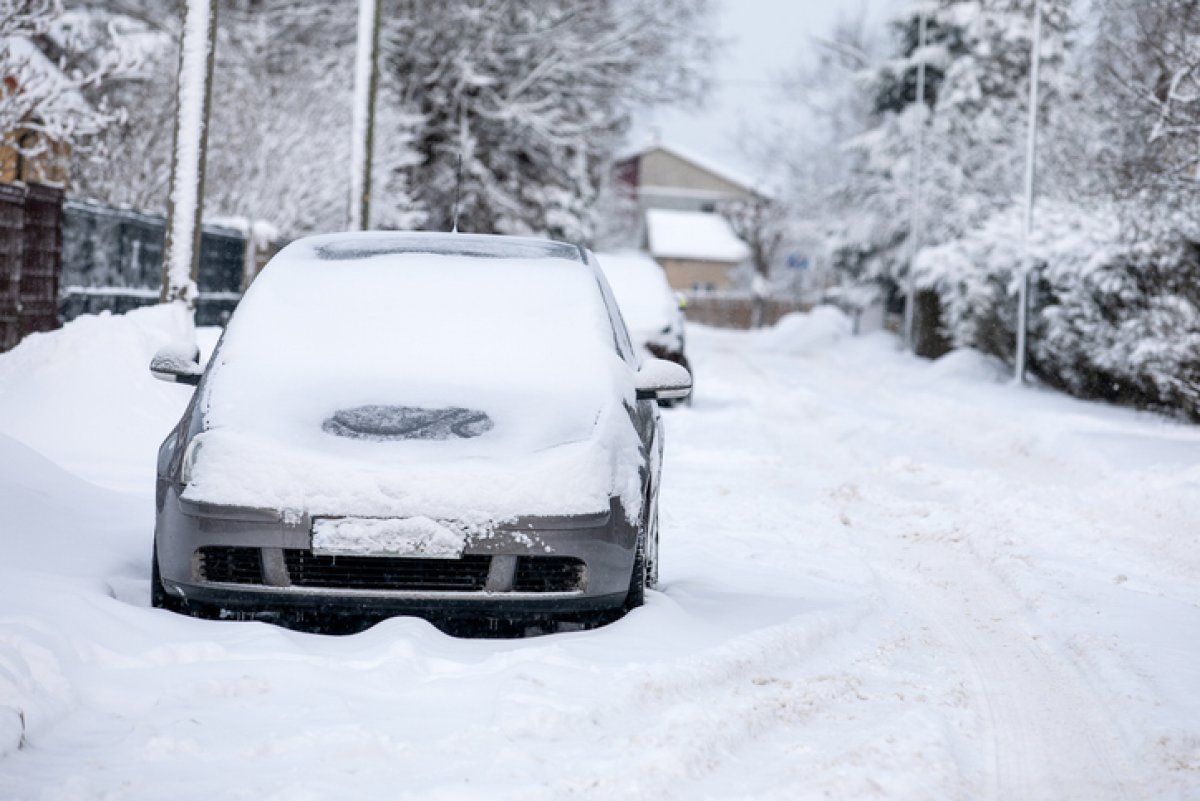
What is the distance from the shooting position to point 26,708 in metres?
4.02

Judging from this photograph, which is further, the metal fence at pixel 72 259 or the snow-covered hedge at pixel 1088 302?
the snow-covered hedge at pixel 1088 302

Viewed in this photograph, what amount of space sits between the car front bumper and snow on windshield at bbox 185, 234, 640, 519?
8cm

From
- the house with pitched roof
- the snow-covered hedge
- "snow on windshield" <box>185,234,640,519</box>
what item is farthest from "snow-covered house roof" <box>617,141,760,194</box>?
"snow on windshield" <box>185,234,640,519</box>

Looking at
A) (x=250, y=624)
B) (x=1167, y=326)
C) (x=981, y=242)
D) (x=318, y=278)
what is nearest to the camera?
(x=250, y=624)

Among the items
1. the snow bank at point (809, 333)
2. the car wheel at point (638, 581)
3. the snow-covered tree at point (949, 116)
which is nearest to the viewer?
the car wheel at point (638, 581)

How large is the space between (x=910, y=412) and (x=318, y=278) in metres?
14.0

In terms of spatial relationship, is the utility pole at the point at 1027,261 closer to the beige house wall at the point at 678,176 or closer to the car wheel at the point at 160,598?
the car wheel at the point at 160,598

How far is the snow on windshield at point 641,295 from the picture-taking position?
54.7ft

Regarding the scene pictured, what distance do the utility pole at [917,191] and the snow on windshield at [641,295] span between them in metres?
18.0

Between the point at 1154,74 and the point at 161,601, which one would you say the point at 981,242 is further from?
the point at 161,601

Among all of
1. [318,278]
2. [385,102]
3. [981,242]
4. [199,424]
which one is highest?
[385,102]

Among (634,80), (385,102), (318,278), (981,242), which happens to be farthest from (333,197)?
(318,278)

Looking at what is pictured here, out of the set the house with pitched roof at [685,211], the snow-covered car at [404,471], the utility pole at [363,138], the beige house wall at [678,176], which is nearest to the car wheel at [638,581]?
the snow-covered car at [404,471]

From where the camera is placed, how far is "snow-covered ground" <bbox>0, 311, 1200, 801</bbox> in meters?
3.81
